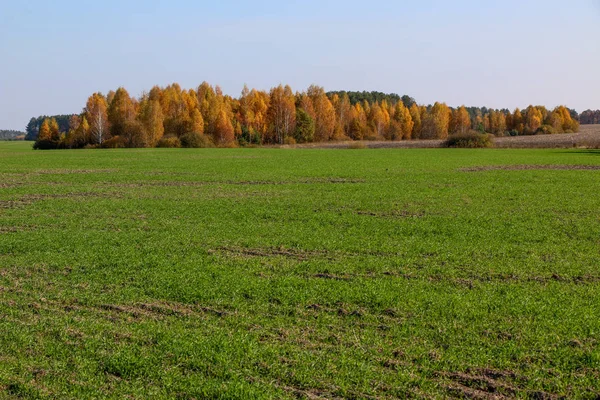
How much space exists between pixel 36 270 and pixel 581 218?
15148 mm

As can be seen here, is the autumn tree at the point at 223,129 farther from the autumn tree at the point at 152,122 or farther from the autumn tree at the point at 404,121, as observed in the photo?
the autumn tree at the point at 404,121

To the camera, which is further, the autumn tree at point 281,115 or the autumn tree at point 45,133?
the autumn tree at point 281,115

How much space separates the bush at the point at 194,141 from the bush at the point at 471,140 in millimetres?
35415

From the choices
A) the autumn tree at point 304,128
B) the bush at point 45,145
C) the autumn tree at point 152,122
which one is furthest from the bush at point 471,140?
the bush at point 45,145

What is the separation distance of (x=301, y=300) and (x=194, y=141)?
254 feet

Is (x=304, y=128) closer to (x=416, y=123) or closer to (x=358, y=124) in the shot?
(x=358, y=124)

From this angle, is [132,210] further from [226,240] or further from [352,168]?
[352,168]

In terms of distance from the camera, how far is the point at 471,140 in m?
74.8

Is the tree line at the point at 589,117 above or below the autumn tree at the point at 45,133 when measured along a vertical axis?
above

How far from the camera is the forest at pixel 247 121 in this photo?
90750mm

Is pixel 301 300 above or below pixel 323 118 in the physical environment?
below

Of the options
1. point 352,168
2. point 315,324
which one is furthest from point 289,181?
point 315,324

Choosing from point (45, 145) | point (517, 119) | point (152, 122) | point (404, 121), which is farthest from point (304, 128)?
point (517, 119)

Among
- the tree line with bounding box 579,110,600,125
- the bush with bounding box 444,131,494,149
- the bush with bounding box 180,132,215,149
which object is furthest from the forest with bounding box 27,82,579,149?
the tree line with bounding box 579,110,600,125
